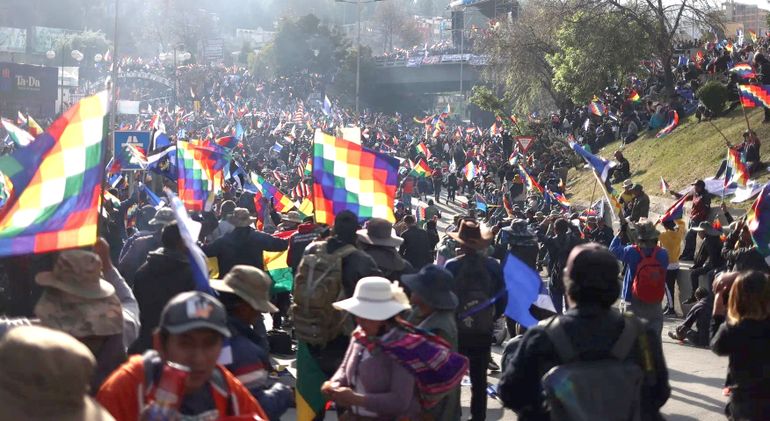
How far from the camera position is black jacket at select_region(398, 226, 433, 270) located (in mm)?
12664

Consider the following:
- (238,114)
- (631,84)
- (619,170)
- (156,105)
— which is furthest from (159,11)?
(619,170)

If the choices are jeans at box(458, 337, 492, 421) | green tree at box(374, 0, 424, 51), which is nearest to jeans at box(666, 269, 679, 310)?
jeans at box(458, 337, 492, 421)

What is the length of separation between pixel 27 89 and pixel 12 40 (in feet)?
130

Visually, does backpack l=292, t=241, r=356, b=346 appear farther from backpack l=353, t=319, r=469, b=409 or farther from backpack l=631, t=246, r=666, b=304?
backpack l=631, t=246, r=666, b=304

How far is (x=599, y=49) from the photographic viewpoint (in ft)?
124

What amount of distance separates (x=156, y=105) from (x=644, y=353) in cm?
7784

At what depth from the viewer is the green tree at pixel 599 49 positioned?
37.4 meters

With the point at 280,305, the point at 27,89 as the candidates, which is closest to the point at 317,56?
the point at 27,89

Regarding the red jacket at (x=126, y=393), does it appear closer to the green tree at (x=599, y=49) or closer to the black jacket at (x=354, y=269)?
the black jacket at (x=354, y=269)

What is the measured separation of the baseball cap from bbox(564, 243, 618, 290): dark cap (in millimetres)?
1273

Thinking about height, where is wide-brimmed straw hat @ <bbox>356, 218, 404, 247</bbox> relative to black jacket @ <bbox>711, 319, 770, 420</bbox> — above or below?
above

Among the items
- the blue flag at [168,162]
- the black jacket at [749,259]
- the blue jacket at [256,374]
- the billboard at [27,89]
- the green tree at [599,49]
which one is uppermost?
the green tree at [599,49]

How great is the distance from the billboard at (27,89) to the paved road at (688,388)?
6222 cm

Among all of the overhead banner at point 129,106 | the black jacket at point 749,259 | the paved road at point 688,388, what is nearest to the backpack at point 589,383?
the paved road at point 688,388
